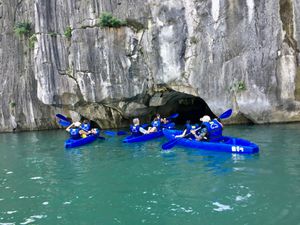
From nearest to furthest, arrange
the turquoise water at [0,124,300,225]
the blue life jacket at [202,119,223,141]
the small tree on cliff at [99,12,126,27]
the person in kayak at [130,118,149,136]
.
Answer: the turquoise water at [0,124,300,225] < the blue life jacket at [202,119,223,141] < the person in kayak at [130,118,149,136] < the small tree on cliff at [99,12,126,27]

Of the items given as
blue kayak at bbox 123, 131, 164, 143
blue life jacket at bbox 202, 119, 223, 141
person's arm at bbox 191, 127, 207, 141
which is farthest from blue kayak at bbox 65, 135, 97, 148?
blue life jacket at bbox 202, 119, 223, 141

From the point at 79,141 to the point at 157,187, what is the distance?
29.4ft

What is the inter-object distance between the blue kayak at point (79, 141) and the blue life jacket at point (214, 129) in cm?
648

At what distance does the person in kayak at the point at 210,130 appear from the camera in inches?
496

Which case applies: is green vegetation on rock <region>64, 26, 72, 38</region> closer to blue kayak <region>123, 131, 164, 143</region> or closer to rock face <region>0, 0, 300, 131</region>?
rock face <region>0, 0, 300, 131</region>

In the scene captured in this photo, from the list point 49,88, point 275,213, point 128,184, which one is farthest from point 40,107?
point 275,213

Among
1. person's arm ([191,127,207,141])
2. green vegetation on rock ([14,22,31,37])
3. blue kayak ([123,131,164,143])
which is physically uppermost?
green vegetation on rock ([14,22,31,37])

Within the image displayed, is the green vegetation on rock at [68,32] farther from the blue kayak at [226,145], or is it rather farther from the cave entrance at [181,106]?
the blue kayak at [226,145]

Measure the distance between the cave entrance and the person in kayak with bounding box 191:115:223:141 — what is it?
9.82 meters

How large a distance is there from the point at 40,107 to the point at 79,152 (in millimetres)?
13754

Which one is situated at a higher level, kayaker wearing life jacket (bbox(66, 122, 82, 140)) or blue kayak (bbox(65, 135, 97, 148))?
kayaker wearing life jacket (bbox(66, 122, 82, 140))

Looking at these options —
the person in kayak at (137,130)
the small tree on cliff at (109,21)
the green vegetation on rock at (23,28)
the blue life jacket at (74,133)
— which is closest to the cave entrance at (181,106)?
the small tree on cliff at (109,21)

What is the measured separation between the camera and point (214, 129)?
41.4 ft

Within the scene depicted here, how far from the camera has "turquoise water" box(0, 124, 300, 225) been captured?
21.3 feet
